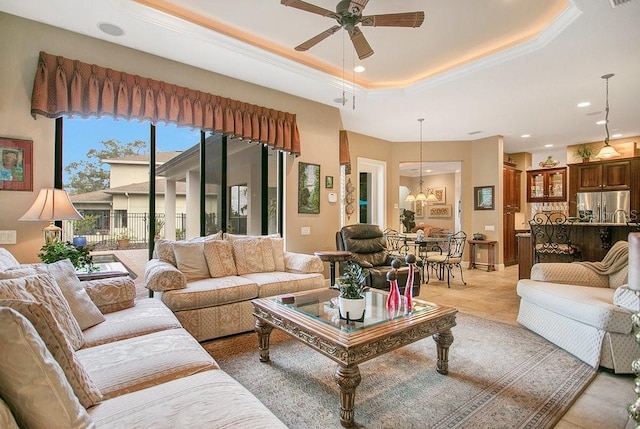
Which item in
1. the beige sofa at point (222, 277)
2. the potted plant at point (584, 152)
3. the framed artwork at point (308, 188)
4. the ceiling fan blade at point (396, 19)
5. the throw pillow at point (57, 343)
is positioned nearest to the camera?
the throw pillow at point (57, 343)

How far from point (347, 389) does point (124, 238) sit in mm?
3185

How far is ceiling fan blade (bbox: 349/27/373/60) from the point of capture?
263 cm

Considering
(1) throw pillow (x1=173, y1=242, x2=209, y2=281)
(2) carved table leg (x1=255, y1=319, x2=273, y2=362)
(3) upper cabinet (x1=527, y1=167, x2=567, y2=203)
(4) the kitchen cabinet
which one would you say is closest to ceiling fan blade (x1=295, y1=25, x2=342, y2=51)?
(1) throw pillow (x1=173, y1=242, x2=209, y2=281)

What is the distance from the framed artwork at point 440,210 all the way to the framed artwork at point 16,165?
11.1m

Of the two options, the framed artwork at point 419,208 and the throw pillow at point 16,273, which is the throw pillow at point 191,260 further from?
the framed artwork at point 419,208

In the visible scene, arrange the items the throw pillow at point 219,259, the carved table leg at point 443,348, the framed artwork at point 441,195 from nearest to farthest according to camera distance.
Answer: the carved table leg at point 443,348, the throw pillow at point 219,259, the framed artwork at point 441,195

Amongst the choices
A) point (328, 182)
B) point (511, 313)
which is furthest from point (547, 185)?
point (328, 182)

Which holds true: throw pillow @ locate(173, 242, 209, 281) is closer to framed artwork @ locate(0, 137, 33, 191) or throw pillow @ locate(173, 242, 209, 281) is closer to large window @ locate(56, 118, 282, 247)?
large window @ locate(56, 118, 282, 247)

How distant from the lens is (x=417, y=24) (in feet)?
8.32

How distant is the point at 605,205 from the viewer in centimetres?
702

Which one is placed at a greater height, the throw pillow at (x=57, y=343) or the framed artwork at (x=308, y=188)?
the framed artwork at (x=308, y=188)

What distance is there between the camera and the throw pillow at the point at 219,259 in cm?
343

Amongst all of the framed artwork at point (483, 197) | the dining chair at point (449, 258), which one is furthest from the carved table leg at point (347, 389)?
the framed artwork at point (483, 197)

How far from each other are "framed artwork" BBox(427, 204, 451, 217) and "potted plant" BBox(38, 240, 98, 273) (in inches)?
423
